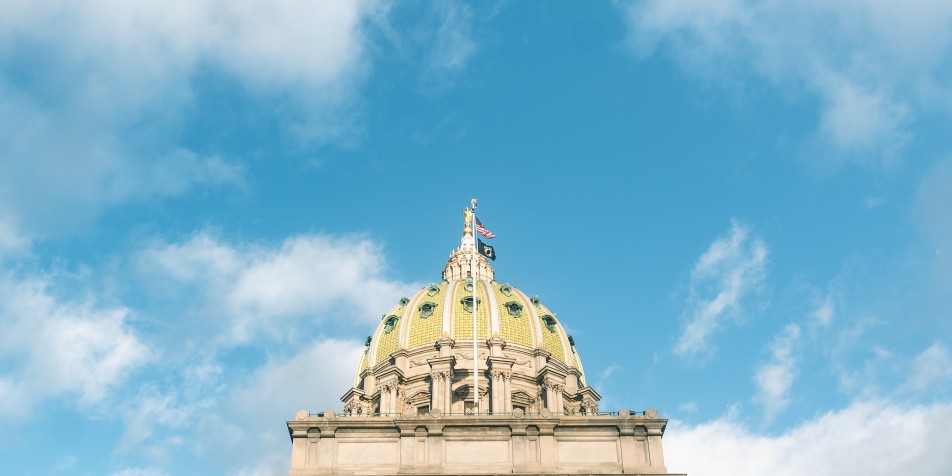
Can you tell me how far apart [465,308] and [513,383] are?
11.8 m

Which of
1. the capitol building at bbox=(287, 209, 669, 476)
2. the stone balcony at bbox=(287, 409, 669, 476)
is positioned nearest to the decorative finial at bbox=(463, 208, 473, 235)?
the capitol building at bbox=(287, 209, 669, 476)

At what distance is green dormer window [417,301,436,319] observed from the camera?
94188 millimetres

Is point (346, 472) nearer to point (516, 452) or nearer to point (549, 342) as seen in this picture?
point (516, 452)

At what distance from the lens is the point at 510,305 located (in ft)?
311

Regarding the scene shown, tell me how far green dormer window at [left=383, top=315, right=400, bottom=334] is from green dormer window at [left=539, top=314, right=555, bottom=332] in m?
15.9

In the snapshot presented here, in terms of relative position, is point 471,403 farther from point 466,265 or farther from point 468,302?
point 466,265

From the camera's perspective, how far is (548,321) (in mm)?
97500

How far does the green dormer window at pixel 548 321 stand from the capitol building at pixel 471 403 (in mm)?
303

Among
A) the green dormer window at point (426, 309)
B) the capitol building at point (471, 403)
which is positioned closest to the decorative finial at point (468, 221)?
the capitol building at point (471, 403)

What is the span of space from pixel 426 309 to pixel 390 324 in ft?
15.4

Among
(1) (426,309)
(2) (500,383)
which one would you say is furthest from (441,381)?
(1) (426,309)

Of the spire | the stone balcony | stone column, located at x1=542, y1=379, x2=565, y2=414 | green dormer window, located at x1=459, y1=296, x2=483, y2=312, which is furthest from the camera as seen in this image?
the spire

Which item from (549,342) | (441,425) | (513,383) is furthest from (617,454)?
(549,342)

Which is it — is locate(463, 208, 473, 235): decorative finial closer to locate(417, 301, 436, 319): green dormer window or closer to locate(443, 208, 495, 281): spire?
locate(443, 208, 495, 281): spire
